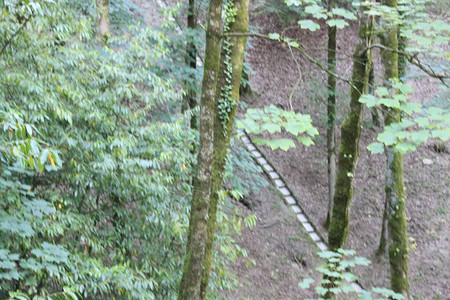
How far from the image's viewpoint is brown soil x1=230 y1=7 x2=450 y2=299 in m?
12.7

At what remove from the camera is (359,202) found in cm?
1620

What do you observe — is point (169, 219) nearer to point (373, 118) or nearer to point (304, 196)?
point (304, 196)

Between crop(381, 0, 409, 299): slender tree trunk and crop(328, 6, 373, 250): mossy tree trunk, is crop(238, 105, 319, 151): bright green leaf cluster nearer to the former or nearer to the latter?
crop(328, 6, 373, 250): mossy tree trunk

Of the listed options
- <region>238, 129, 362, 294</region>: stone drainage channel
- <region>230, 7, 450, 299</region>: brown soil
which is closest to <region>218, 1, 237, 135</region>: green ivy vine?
<region>230, 7, 450, 299</region>: brown soil

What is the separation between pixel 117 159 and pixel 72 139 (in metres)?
0.72

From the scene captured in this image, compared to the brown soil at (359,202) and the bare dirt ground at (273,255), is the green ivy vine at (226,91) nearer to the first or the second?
the brown soil at (359,202)

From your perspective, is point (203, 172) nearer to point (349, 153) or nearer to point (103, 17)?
point (349, 153)

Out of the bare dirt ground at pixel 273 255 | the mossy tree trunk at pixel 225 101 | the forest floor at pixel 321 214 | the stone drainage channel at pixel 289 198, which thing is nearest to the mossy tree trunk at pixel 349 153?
the mossy tree trunk at pixel 225 101

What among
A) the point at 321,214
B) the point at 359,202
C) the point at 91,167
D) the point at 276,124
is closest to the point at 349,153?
the point at 276,124

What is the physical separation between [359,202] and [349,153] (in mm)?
10367

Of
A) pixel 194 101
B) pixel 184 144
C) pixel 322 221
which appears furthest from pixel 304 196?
pixel 184 144

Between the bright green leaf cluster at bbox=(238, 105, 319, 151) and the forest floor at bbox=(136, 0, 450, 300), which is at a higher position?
the bright green leaf cluster at bbox=(238, 105, 319, 151)

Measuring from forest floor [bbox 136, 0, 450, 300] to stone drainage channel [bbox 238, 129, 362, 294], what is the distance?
9.5 inches

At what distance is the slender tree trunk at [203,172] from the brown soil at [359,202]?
6.32m
